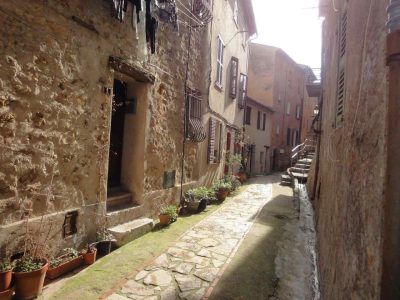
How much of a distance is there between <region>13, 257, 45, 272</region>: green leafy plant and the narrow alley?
0.38 meters

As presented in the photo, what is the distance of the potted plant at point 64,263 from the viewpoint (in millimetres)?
4062

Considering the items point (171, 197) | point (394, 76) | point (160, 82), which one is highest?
point (160, 82)

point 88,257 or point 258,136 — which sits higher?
point 258,136

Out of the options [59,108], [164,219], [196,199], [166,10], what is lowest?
[164,219]

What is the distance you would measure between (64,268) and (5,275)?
0.94 metres

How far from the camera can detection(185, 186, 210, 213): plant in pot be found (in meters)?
8.40

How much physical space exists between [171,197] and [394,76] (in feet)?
22.2

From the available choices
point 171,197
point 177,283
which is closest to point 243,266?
point 177,283

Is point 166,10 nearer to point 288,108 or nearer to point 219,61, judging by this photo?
point 219,61

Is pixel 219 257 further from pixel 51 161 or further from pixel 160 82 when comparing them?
pixel 160 82

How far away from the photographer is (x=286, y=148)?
28.1 m

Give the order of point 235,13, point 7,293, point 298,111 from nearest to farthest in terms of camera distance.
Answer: point 7,293, point 235,13, point 298,111

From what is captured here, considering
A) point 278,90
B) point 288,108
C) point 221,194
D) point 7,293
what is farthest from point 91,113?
point 288,108

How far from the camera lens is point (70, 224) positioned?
15.3 feet
